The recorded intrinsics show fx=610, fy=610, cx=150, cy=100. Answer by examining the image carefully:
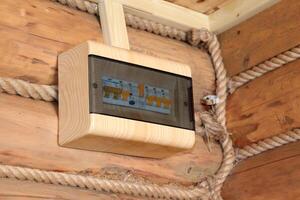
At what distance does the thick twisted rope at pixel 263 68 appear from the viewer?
4.87 ft

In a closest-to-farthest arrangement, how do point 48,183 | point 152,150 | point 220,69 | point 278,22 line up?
point 48,183 → point 152,150 → point 278,22 → point 220,69

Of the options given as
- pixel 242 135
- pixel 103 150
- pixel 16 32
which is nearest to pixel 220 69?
pixel 242 135

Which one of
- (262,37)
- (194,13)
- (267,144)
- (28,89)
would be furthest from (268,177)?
(28,89)

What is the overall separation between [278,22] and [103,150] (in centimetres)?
56

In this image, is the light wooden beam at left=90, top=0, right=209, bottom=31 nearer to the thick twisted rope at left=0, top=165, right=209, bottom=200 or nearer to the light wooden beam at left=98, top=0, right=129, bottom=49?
the light wooden beam at left=98, top=0, right=129, bottom=49

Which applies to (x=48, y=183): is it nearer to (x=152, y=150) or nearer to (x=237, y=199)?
(x=152, y=150)

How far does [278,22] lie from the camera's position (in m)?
1.55

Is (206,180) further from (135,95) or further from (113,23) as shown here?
(113,23)

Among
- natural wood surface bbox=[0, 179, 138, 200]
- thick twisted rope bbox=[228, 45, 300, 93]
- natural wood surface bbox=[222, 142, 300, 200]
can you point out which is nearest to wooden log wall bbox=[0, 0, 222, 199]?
natural wood surface bbox=[0, 179, 138, 200]

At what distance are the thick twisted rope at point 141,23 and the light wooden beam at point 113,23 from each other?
27 millimetres

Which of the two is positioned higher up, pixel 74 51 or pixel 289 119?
pixel 74 51

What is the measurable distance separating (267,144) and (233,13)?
383mm

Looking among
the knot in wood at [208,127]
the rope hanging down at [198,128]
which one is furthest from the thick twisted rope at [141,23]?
the knot in wood at [208,127]

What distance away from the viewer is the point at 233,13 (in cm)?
166
